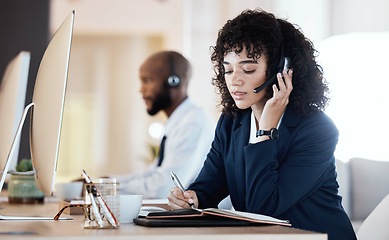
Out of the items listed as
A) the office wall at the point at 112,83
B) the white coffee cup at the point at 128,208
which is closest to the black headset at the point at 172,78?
the white coffee cup at the point at 128,208

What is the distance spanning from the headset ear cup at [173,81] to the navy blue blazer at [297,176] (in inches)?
81.1

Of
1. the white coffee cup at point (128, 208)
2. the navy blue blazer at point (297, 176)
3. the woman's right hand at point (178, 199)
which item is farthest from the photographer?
the woman's right hand at point (178, 199)

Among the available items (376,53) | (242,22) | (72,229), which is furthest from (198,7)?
(72,229)

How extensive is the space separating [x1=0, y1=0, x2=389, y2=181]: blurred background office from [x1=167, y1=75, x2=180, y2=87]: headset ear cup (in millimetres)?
872

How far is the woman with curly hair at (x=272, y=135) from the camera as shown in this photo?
2051 mm

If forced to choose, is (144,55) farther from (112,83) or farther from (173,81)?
(173,81)

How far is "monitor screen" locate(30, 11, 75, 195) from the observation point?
1.82m

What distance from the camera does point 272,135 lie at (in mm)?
2115

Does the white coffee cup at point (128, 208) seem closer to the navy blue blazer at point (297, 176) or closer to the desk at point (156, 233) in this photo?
the desk at point (156, 233)

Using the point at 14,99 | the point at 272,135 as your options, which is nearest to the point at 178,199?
the point at 272,135

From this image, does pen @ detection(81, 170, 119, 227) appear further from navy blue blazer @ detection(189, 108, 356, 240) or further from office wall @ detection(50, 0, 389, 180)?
office wall @ detection(50, 0, 389, 180)

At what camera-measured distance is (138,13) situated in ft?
30.4

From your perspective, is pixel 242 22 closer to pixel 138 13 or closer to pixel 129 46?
pixel 138 13

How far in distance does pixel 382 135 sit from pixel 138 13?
5.19 m
